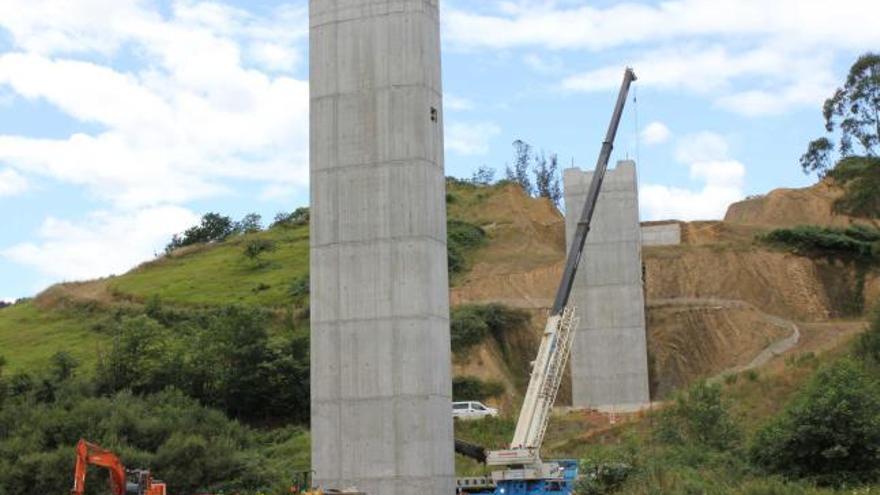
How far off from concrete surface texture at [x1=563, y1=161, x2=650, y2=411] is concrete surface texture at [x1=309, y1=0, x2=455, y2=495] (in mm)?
21866

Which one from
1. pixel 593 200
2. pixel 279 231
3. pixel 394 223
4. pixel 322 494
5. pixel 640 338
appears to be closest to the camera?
pixel 322 494

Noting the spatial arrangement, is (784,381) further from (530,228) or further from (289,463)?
(530,228)

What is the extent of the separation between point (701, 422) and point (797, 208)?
173ft

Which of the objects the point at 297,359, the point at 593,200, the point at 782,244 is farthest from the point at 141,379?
the point at 782,244

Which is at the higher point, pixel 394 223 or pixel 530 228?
pixel 530 228

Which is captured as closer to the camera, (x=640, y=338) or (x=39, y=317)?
(x=640, y=338)

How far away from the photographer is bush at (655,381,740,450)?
1233 inches

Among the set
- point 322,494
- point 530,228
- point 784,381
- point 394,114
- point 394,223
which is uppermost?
point 530,228

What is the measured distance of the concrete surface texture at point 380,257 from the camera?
24.2 meters

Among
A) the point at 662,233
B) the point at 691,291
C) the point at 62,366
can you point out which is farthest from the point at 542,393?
the point at 662,233

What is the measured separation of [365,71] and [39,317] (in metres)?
49.0

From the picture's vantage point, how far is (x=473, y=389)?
51156 mm

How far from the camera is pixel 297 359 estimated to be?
47.2m

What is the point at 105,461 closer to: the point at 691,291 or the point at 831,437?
the point at 831,437
